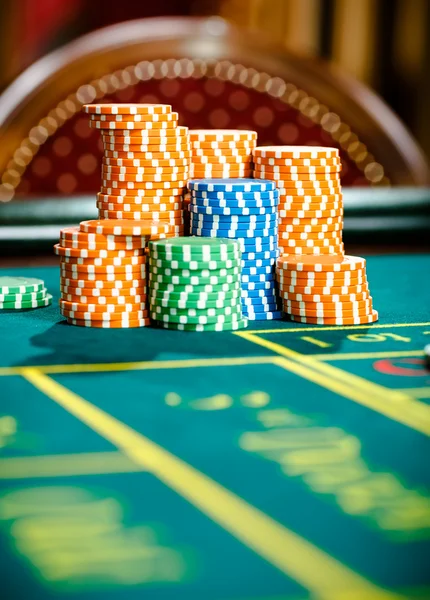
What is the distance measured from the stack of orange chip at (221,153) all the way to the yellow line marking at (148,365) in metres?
1.49

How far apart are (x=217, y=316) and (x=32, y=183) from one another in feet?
11.5

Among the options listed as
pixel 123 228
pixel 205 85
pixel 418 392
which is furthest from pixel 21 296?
pixel 205 85

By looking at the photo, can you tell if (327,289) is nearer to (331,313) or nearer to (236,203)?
(331,313)

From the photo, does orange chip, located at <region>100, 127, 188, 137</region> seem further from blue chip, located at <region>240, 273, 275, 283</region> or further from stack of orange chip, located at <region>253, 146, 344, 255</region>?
blue chip, located at <region>240, 273, 275, 283</region>

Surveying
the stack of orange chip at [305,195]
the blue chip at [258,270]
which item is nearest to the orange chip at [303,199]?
the stack of orange chip at [305,195]

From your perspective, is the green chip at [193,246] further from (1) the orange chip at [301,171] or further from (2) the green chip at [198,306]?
(1) the orange chip at [301,171]

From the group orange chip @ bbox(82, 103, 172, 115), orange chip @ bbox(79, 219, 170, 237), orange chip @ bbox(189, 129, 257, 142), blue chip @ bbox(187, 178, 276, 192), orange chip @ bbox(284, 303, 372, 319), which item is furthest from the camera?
orange chip @ bbox(189, 129, 257, 142)

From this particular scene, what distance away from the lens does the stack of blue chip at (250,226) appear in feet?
16.9

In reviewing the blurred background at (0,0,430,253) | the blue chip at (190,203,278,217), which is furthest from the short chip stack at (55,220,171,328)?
the blurred background at (0,0,430,253)

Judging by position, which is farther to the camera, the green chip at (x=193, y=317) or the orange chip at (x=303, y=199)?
the orange chip at (x=303, y=199)

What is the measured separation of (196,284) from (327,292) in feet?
1.79

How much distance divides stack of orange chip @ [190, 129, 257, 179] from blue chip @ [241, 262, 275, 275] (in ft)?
1.98

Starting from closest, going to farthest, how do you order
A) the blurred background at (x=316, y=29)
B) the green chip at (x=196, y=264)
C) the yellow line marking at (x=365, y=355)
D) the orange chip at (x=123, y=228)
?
1. the yellow line marking at (x=365, y=355)
2. the green chip at (x=196, y=264)
3. the orange chip at (x=123, y=228)
4. the blurred background at (x=316, y=29)

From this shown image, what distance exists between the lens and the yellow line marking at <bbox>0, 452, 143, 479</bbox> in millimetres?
2951
